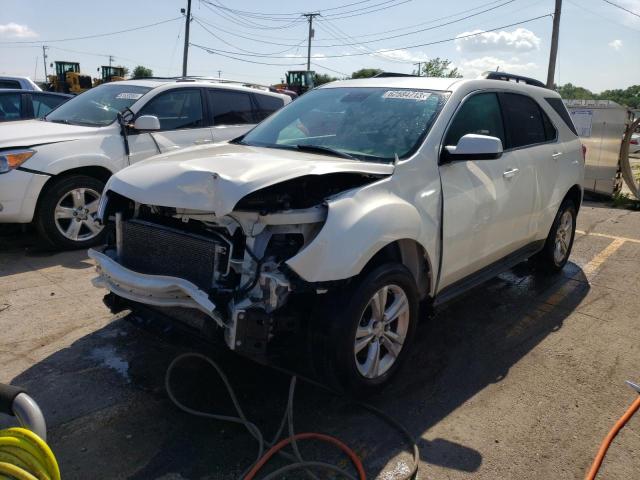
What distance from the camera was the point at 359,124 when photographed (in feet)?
12.8

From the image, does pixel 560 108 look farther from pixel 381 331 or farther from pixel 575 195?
pixel 381 331

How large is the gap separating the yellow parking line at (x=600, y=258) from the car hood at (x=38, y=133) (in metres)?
5.68

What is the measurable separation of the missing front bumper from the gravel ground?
28cm

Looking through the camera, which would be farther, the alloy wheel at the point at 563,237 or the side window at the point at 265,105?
the side window at the point at 265,105

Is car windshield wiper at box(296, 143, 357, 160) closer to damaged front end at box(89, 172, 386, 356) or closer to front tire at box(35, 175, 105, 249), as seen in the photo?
damaged front end at box(89, 172, 386, 356)

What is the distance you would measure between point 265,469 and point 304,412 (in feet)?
1.79

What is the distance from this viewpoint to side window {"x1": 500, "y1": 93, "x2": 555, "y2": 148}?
454 cm

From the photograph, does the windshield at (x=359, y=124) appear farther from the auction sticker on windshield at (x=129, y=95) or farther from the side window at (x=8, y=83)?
the side window at (x=8, y=83)

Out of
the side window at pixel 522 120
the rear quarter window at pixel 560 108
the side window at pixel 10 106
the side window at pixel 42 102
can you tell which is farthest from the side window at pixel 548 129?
the side window at pixel 10 106

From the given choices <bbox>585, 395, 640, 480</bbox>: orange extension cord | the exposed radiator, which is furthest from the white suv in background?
<bbox>585, 395, 640, 480</bbox>: orange extension cord

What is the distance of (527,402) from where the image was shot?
3.39 meters

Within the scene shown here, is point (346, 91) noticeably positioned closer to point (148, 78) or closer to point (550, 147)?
point (550, 147)

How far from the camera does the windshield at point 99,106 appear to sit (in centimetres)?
653

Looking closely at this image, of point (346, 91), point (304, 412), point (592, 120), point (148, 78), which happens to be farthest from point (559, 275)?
point (592, 120)
